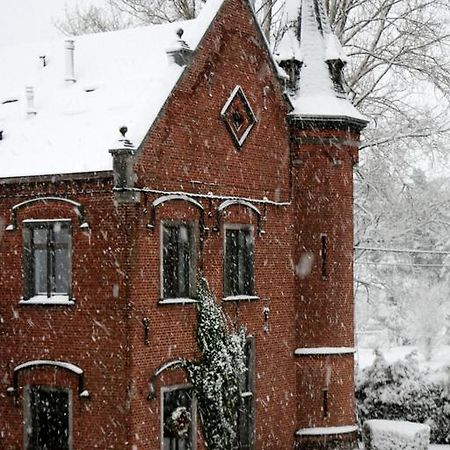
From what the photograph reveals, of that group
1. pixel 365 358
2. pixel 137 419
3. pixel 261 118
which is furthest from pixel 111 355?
pixel 365 358

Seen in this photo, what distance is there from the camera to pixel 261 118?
22750 millimetres

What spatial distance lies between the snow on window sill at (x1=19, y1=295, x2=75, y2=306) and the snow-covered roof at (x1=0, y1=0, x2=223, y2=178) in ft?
8.18

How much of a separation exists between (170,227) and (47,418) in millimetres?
4563

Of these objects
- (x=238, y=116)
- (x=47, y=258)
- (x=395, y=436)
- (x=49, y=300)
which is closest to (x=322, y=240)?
(x=238, y=116)

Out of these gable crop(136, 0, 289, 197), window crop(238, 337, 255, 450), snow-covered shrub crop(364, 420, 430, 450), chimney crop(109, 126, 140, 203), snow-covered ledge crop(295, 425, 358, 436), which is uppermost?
gable crop(136, 0, 289, 197)

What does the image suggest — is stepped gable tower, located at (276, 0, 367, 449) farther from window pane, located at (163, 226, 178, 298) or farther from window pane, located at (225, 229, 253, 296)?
window pane, located at (163, 226, 178, 298)

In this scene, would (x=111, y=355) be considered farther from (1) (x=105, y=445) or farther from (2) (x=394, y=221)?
(2) (x=394, y=221)

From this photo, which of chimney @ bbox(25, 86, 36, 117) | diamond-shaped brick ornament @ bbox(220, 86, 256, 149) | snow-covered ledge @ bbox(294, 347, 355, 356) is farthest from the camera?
snow-covered ledge @ bbox(294, 347, 355, 356)


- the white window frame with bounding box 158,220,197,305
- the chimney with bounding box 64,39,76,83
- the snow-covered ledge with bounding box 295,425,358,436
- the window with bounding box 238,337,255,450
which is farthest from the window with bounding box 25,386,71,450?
the chimney with bounding box 64,39,76,83

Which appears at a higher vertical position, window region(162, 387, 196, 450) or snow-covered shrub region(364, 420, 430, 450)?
window region(162, 387, 196, 450)

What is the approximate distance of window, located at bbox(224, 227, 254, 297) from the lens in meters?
21.7

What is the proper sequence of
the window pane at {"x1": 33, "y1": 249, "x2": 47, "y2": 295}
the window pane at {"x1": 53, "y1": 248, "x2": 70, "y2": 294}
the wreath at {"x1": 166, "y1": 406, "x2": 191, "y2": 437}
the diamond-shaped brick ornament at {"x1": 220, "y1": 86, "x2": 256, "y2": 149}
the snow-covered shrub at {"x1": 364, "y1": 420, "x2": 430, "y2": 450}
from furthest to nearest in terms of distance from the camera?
1. the snow-covered shrub at {"x1": 364, "y1": 420, "x2": 430, "y2": 450}
2. the diamond-shaped brick ornament at {"x1": 220, "y1": 86, "x2": 256, "y2": 149}
3. the window pane at {"x1": 33, "y1": 249, "x2": 47, "y2": 295}
4. the window pane at {"x1": 53, "y1": 248, "x2": 70, "y2": 294}
5. the wreath at {"x1": 166, "y1": 406, "x2": 191, "y2": 437}

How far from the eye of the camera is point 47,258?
19.8 metres

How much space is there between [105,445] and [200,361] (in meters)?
2.70
